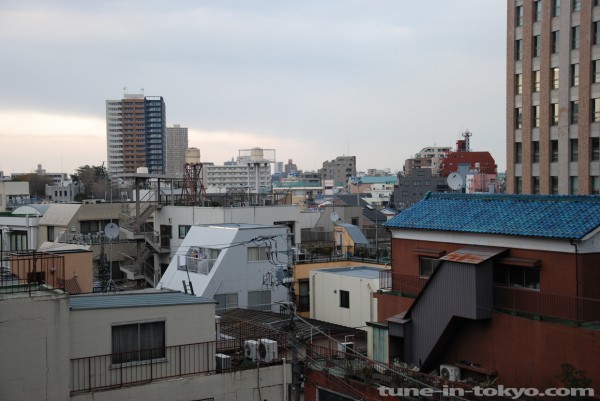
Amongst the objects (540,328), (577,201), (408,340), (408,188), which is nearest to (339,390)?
(408,340)

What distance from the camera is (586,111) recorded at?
45.7 metres

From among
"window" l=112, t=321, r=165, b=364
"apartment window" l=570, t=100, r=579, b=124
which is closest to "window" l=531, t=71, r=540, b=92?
"apartment window" l=570, t=100, r=579, b=124

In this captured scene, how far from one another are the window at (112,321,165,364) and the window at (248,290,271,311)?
55.9ft

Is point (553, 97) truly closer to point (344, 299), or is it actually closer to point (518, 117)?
point (518, 117)

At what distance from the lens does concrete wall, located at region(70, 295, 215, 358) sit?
1440 cm

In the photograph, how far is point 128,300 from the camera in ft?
52.0

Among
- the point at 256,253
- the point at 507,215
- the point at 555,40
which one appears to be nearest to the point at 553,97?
the point at 555,40

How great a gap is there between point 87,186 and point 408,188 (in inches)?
Result: 2126

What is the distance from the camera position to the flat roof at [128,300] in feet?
49.0

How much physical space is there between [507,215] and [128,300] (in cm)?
1212

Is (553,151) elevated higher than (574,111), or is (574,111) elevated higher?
(574,111)

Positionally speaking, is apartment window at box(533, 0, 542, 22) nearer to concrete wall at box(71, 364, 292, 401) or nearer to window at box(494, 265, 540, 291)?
window at box(494, 265, 540, 291)

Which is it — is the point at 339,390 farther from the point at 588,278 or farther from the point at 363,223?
the point at 363,223

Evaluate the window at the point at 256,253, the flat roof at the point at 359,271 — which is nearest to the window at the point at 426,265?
the flat roof at the point at 359,271
